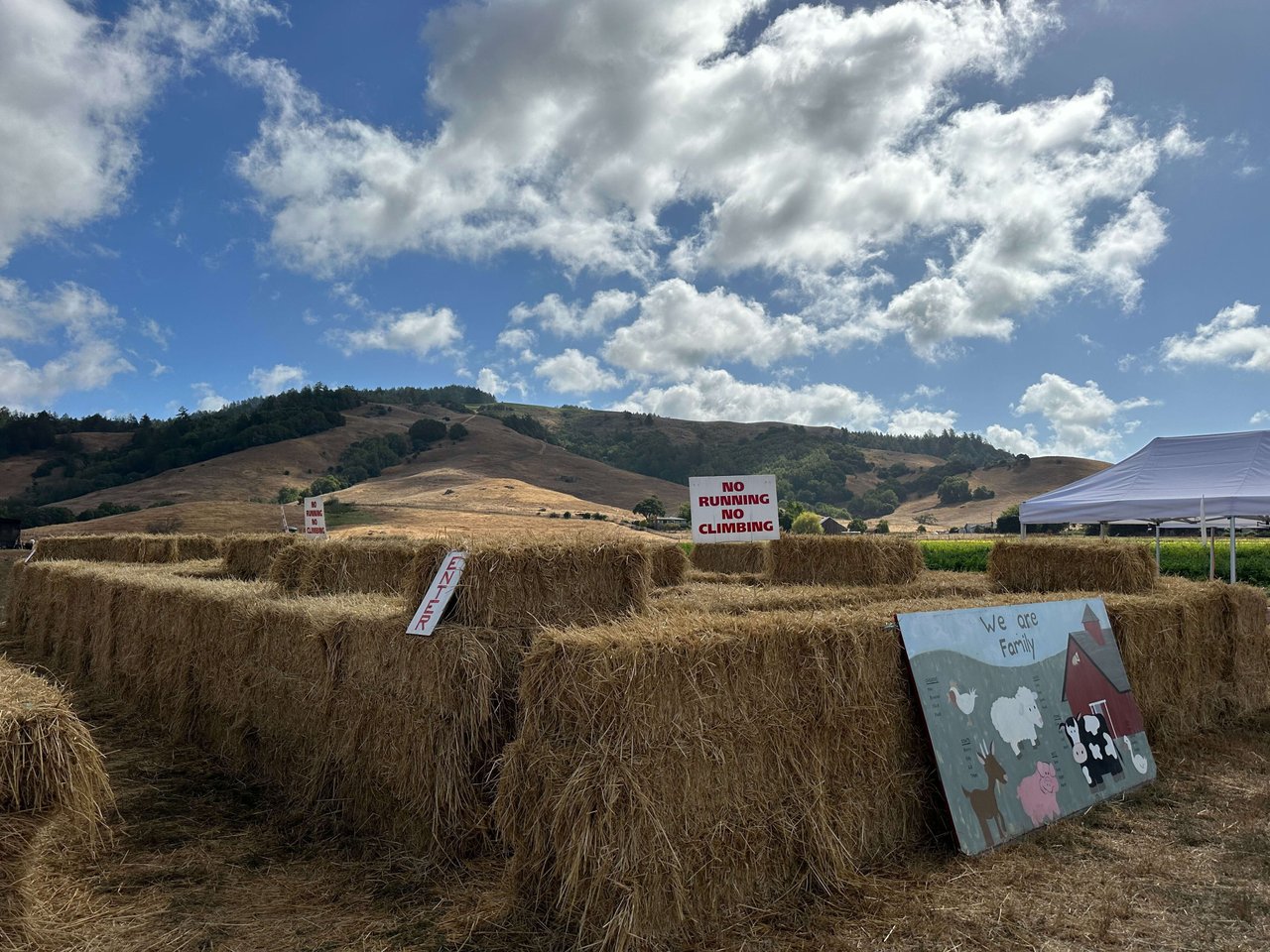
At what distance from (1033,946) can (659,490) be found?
103907 millimetres

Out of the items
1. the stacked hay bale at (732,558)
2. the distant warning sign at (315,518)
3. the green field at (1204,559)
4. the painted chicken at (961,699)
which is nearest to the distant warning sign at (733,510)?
the painted chicken at (961,699)

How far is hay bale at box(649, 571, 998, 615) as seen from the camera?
634cm

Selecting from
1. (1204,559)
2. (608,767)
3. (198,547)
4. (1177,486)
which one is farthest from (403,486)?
(608,767)

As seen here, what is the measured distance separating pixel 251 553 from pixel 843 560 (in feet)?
28.3

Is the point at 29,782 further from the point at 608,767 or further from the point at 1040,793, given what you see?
the point at 1040,793

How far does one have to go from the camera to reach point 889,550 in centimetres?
955

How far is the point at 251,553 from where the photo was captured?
11.9 metres

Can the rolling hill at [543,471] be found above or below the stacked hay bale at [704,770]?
above

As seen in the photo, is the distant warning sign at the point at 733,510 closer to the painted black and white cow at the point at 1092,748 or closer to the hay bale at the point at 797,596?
the hay bale at the point at 797,596

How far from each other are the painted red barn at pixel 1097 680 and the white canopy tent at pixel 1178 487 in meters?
6.81

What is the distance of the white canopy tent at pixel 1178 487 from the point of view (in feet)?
38.1

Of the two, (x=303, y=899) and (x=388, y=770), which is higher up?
(x=388, y=770)

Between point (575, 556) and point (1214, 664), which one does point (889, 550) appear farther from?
point (575, 556)

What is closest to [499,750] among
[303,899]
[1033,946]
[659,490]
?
[303,899]
